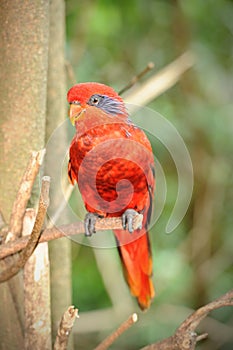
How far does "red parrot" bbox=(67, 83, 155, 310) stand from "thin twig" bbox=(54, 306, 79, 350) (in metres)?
0.23

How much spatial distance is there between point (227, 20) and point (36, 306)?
6.32 feet

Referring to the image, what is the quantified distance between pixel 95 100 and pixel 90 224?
1.01ft

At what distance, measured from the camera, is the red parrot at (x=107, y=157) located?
3.59ft

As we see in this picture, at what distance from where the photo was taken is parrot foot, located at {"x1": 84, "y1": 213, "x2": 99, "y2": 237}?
1.17 metres

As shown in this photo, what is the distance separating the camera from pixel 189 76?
108 inches

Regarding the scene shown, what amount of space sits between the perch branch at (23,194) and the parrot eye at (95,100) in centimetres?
14

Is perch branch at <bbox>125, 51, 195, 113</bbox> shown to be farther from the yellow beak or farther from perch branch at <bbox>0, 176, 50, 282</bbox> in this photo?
perch branch at <bbox>0, 176, 50, 282</bbox>

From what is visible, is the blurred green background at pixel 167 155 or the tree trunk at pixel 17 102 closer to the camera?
the tree trunk at pixel 17 102

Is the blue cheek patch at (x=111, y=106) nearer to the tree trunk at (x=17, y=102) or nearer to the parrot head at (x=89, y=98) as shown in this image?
the parrot head at (x=89, y=98)

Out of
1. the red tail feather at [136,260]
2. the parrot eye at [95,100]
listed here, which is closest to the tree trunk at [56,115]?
the red tail feather at [136,260]

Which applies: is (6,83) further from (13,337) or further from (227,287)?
(227,287)

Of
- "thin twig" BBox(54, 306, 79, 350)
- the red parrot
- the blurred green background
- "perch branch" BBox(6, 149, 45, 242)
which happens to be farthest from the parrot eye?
the blurred green background

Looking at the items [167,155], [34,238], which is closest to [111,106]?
[34,238]

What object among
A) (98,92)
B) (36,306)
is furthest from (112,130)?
(36,306)
